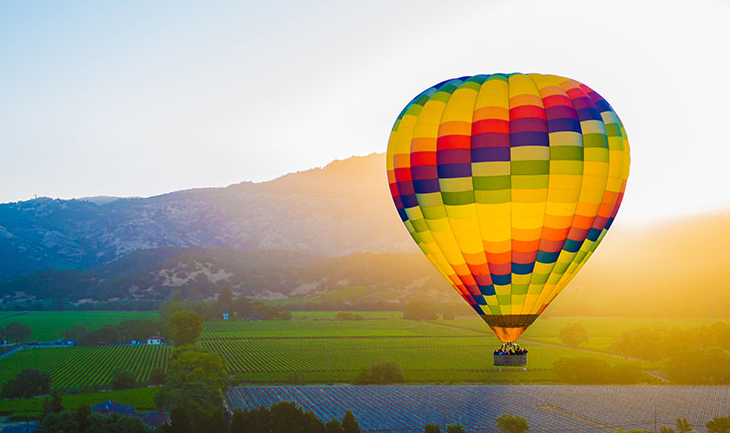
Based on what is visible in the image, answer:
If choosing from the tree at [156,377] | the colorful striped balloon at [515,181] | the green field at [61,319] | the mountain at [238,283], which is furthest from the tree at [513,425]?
the mountain at [238,283]

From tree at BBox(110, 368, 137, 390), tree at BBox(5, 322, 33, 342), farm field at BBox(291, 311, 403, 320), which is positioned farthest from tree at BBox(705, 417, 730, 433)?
farm field at BBox(291, 311, 403, 320)

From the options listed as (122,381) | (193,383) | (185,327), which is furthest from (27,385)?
(185,327)

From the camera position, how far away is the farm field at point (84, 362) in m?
63.4

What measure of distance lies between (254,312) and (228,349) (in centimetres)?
4440

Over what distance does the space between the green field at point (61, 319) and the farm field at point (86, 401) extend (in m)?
48.7

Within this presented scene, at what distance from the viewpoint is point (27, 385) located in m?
55.2

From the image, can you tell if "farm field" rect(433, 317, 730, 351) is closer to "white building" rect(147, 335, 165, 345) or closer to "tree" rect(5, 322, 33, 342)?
"white building" rect(147, 335, 165, 345)

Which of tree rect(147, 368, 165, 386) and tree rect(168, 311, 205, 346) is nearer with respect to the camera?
tree rect(147, 368, 165, 386)

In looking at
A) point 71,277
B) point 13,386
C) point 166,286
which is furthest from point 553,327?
point 71,277

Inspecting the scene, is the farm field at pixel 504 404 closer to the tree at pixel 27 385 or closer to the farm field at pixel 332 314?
the tree at pixel 27 385

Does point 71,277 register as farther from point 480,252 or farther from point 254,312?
point 480,252

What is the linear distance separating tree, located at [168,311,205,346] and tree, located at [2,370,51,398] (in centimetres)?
2032

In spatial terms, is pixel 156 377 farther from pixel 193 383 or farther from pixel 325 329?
pixel 325 329

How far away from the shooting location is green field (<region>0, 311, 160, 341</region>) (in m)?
108
